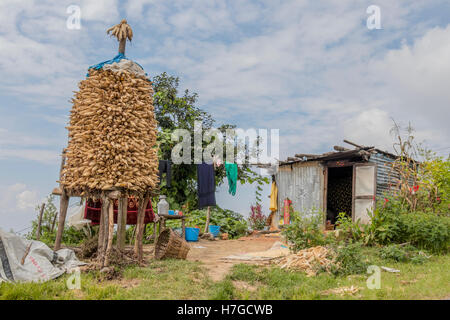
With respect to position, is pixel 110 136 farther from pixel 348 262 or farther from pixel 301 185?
pixel 301 185

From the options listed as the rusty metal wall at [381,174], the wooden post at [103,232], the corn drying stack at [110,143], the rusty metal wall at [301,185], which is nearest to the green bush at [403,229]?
the rusty metal wall at [381,174]

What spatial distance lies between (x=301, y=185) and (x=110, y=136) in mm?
8854

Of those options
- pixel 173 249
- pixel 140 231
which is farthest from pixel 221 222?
pixel 140 231

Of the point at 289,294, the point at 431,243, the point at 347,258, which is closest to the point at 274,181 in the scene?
the point at 431,243

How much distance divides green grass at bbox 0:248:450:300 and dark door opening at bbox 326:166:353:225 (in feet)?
29.8

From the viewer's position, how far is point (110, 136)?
6430mm

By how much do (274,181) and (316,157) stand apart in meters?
2.39

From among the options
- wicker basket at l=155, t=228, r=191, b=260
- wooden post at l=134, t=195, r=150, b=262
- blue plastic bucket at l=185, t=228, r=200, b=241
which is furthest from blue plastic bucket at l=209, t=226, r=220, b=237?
wooden post at l=134, t=195, r=150, b=262

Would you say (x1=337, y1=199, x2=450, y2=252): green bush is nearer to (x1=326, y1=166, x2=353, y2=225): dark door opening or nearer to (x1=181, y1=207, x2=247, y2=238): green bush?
(x1=181, y1=207, x2=247, y2=238): green bush

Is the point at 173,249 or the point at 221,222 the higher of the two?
the point at 173,249

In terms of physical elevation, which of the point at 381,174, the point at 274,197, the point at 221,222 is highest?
the point at 381,174

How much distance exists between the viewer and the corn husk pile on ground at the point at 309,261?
618 centimetres

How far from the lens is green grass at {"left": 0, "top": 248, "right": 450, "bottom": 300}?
4676 mm
